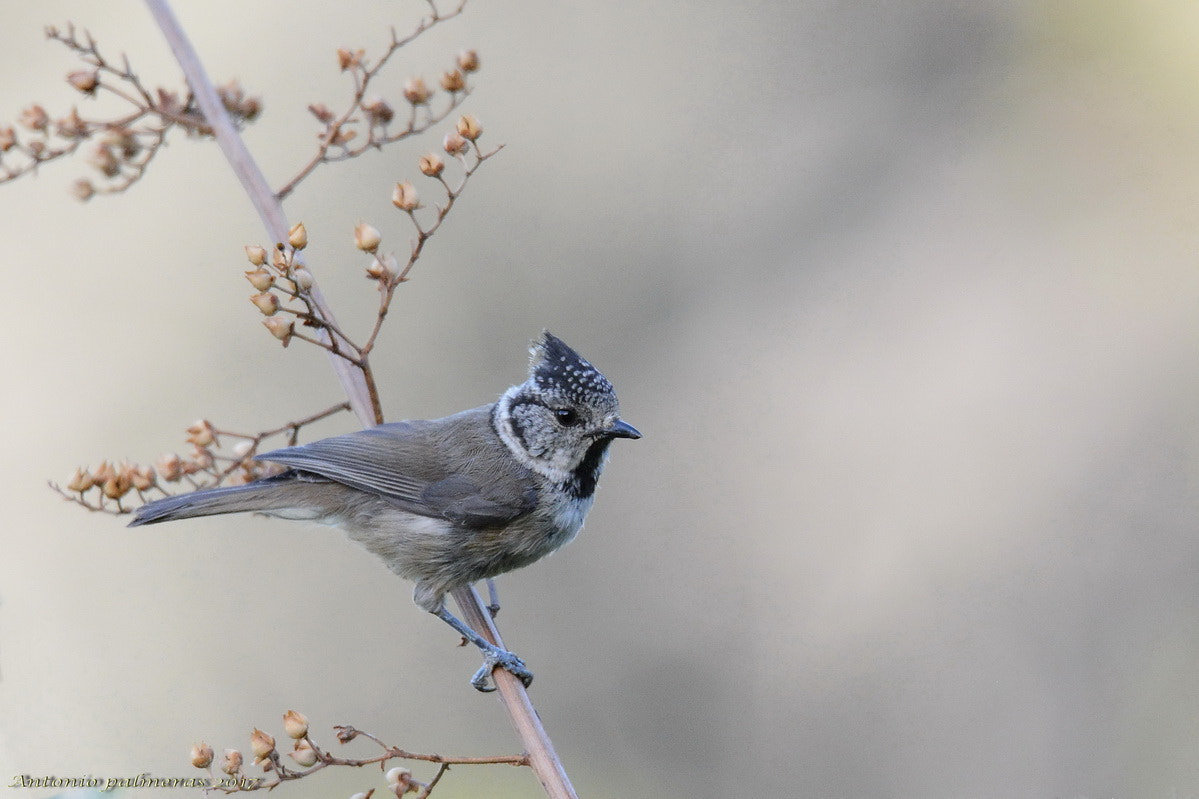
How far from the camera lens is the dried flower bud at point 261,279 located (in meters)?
2.55

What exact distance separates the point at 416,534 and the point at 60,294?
386 cm

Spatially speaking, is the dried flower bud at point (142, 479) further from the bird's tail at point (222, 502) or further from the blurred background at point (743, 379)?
the blurred background at point (743, 379)

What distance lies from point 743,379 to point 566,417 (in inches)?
139

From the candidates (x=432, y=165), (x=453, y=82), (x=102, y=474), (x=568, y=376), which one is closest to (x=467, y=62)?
(x=453, y=82)

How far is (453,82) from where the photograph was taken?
3105mm

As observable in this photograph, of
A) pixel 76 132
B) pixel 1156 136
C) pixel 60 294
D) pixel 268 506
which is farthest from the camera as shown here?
pixel 1156 136

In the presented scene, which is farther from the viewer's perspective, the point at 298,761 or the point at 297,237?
the point at 297,237

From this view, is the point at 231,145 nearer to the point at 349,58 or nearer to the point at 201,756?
the point at 349,58

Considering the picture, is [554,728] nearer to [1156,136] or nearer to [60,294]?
[60,294]

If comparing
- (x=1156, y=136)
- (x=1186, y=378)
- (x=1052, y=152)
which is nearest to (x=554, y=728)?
(x=1186, y=378)

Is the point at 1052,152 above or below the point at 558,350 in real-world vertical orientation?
above

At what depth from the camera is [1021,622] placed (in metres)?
6.39

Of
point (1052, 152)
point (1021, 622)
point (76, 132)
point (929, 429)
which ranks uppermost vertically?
point (1052, 152)

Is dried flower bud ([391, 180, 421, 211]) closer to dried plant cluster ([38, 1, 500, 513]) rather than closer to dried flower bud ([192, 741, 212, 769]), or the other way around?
dried plant cluster ([38, 1, 500, 513])
